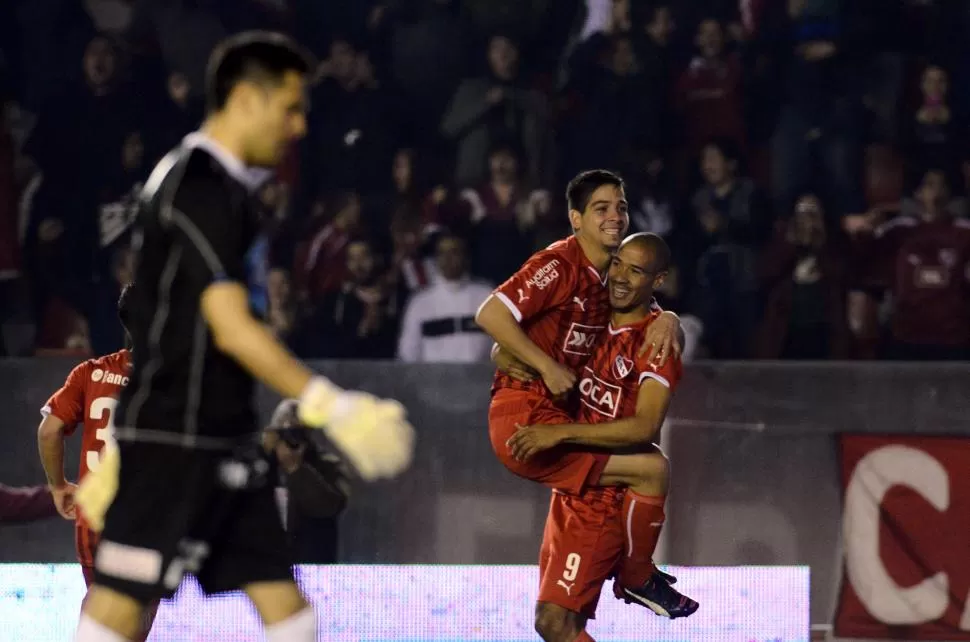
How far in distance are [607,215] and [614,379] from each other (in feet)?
1.93

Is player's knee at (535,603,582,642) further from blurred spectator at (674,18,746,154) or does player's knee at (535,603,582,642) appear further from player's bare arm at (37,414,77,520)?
blurred spectator at (674,18,746,154)

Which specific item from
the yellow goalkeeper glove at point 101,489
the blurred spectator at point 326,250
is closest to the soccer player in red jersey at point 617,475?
the yellow goalkeeper glove at point 101,489

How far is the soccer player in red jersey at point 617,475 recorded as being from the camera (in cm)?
557

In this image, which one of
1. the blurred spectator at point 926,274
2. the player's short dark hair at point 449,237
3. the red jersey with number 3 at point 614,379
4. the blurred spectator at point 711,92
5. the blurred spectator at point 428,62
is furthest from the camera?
the blurred spectator at point 428,62

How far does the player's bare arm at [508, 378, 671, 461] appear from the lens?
18.2 ft

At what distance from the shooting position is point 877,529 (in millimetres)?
7543

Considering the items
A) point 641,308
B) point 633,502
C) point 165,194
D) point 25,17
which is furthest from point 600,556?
point 25,17

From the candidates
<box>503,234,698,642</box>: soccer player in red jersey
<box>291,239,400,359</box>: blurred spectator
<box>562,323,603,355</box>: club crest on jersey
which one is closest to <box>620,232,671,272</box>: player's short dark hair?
<box>503,234,698,642</box>: soccer player in red jersey

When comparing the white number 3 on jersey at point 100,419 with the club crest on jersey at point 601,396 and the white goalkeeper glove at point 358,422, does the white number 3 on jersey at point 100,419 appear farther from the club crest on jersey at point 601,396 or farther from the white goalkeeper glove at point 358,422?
the white goalkeeper glove at point 358,422

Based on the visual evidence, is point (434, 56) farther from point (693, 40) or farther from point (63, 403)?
point (63, 403)

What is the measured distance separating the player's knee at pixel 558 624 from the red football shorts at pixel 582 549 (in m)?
0.02

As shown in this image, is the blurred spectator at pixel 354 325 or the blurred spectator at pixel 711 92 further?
the blurred spectator at pixel 711 92

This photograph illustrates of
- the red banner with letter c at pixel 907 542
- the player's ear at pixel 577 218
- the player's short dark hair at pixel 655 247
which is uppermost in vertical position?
the player's ear at pixel 577 218

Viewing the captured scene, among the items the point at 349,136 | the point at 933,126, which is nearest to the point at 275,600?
the point at 349,136
